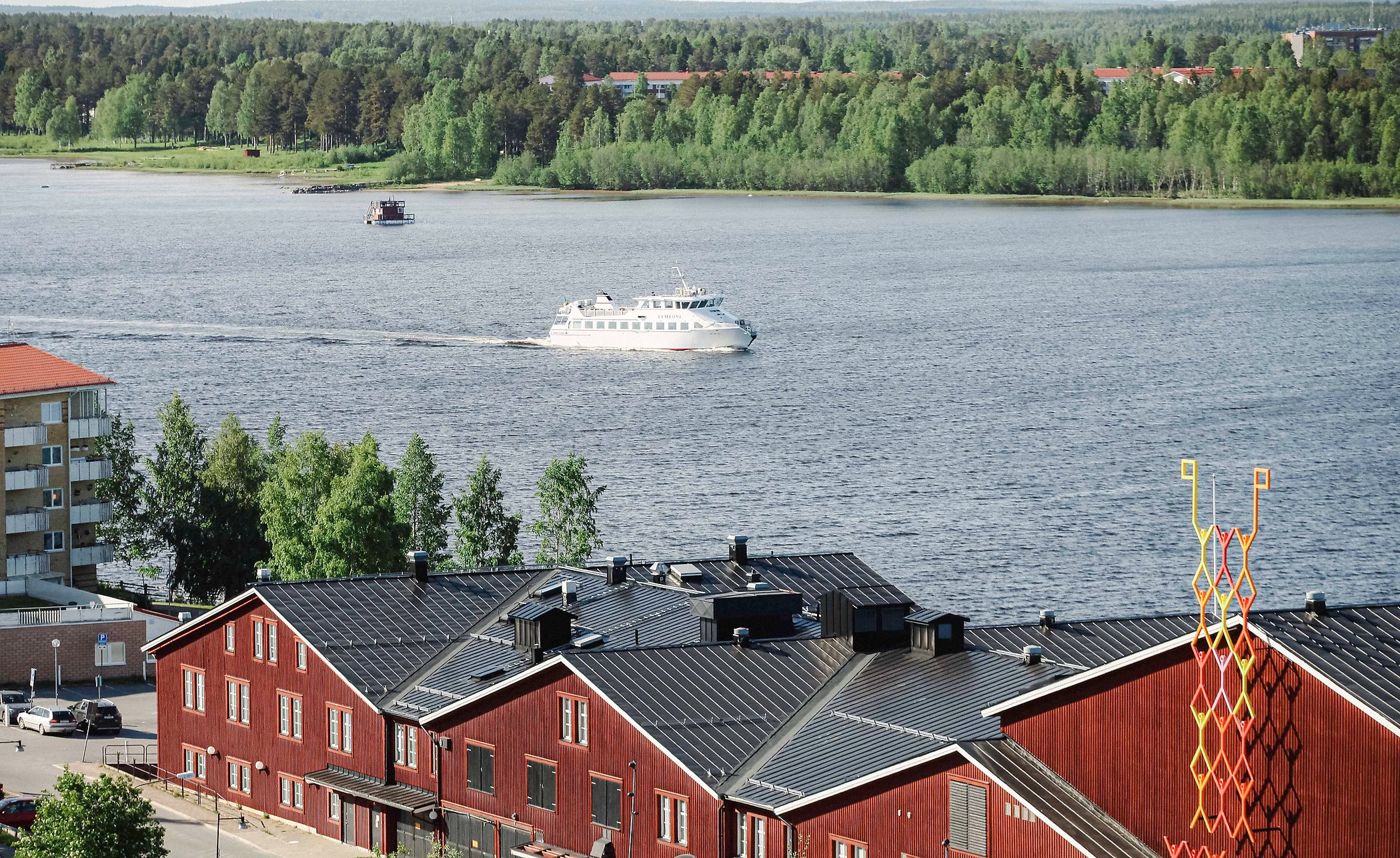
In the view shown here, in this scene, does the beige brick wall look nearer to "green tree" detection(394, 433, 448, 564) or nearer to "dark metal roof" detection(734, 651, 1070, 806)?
"green tree" detection(394, 433, 448, 564)

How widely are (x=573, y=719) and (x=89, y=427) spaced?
104 ft

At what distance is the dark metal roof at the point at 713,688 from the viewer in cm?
3478

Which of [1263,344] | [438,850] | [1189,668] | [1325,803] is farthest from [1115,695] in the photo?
[1263,344]

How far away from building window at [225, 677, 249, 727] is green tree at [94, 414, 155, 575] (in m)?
23.9

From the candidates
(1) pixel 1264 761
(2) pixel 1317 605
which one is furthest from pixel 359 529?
(1) pixel 1264 761

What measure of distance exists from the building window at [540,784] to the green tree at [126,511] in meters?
32.6

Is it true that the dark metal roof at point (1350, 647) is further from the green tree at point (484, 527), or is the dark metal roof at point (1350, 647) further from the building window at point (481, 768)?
the green tree at point (484, 527)

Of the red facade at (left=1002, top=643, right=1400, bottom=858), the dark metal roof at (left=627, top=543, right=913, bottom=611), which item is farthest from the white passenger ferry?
the red facade at (left=1002, top=643, right=1400, bottom=858)

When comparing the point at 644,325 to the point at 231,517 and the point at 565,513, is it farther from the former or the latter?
the point at 565,513

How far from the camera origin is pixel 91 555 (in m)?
64.0

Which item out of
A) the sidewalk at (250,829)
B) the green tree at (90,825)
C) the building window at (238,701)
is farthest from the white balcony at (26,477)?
the green tree at (90,825)

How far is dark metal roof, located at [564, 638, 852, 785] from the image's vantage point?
114ft

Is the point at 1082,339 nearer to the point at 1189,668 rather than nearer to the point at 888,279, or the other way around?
the point at 888,279

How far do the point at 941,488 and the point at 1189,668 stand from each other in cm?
5272
